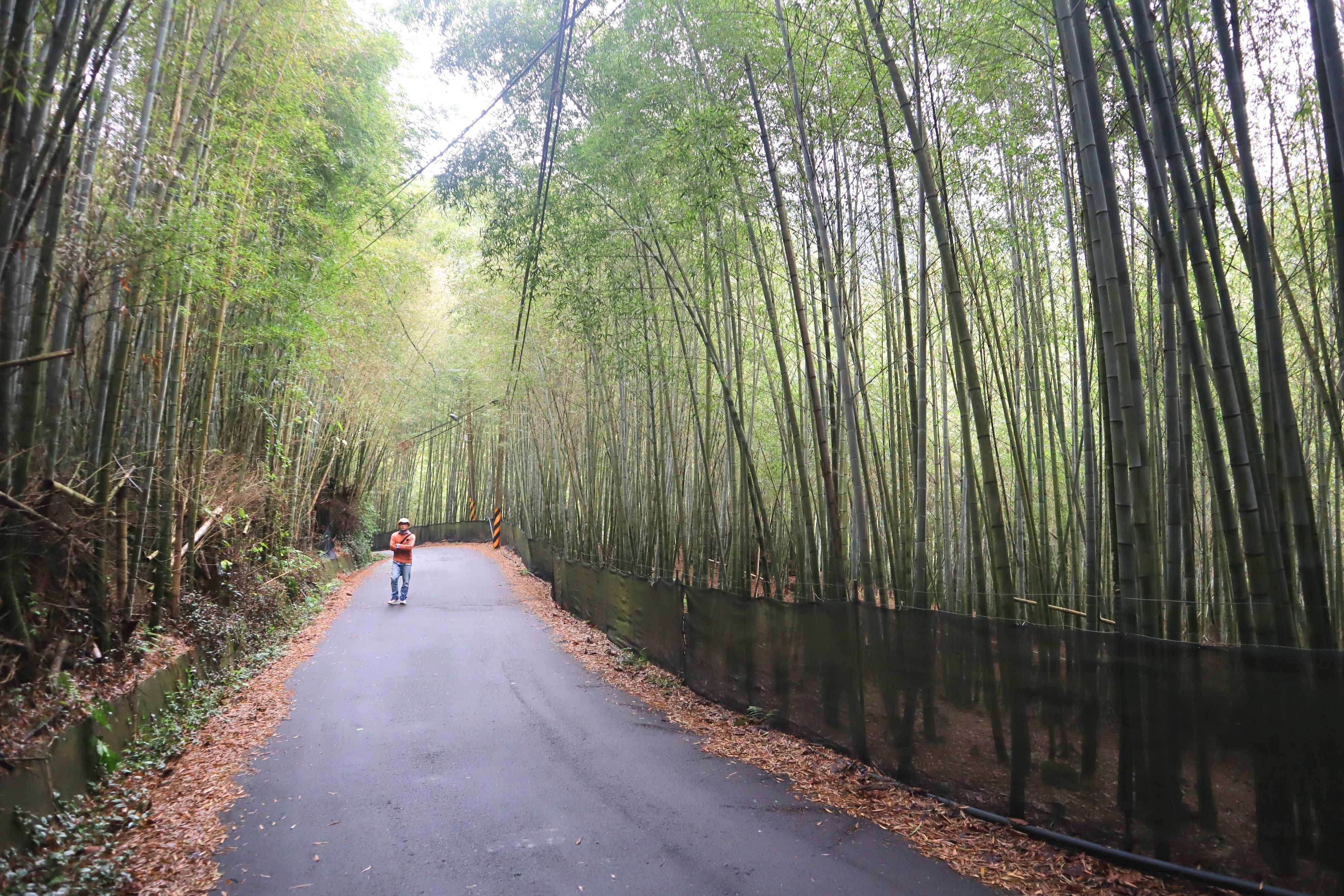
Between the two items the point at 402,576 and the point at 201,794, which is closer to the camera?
the point at 201,794

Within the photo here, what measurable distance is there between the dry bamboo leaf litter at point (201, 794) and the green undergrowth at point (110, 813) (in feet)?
0.16

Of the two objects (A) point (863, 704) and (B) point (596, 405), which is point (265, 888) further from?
(B) point (596, 405)

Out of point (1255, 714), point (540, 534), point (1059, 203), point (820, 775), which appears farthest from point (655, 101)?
point (540, 534)

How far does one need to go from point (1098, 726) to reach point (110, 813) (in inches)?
137

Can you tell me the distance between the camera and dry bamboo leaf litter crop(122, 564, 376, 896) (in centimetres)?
244

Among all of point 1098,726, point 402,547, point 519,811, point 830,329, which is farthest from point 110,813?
point 402,547

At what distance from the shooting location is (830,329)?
4902 millimetres

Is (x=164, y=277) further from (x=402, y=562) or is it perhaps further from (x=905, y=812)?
(x=402, y=562)

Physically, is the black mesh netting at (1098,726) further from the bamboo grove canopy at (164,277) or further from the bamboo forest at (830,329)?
the bamboo grove canopy at (164,277)

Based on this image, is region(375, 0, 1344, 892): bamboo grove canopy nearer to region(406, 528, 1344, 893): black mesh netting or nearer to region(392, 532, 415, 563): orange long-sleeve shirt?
region(406, 528, 1344, 893): black mesh netting

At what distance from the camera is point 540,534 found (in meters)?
14.2

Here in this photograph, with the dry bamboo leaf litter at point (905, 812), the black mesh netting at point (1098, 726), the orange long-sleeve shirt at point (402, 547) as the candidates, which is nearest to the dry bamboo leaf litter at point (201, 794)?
the dry bamboo leaf litter at point (905, 812)

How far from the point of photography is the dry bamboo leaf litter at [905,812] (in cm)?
226

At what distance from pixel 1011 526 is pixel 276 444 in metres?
6.44
